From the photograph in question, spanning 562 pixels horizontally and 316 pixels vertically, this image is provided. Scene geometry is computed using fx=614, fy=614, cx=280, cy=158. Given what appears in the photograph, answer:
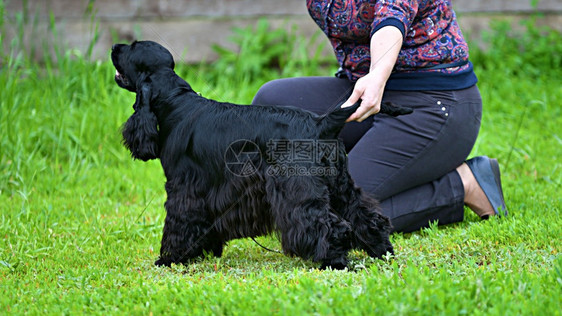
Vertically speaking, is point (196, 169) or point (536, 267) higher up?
point (196, 169)

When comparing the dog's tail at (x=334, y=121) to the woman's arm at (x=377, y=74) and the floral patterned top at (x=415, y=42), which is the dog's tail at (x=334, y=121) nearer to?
the woman's arm at (x=377, y=74)

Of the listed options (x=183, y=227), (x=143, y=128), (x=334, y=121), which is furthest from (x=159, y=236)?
(x=334, y=121)

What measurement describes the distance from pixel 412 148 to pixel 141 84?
4.47 feet

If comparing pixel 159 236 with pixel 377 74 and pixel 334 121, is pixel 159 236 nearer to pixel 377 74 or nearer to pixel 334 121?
pixel 334 121

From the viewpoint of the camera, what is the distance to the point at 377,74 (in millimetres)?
2578

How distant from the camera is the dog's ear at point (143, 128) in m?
2.59

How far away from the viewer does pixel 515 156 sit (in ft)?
14.3

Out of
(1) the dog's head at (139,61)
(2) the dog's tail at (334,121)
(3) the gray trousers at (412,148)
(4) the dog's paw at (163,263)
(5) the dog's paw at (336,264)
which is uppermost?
(1) the dog's head at (139,61)

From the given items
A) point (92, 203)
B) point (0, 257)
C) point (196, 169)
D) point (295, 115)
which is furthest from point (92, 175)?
point (295, 115)

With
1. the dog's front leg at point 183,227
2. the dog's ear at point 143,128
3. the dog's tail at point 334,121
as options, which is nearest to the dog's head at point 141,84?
the dog's ear at point 143,128

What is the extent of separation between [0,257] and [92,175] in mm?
1424

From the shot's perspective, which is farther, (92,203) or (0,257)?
(92,203)

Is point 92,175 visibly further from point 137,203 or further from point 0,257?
point 0,257

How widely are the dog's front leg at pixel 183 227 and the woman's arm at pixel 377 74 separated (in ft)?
2.46
